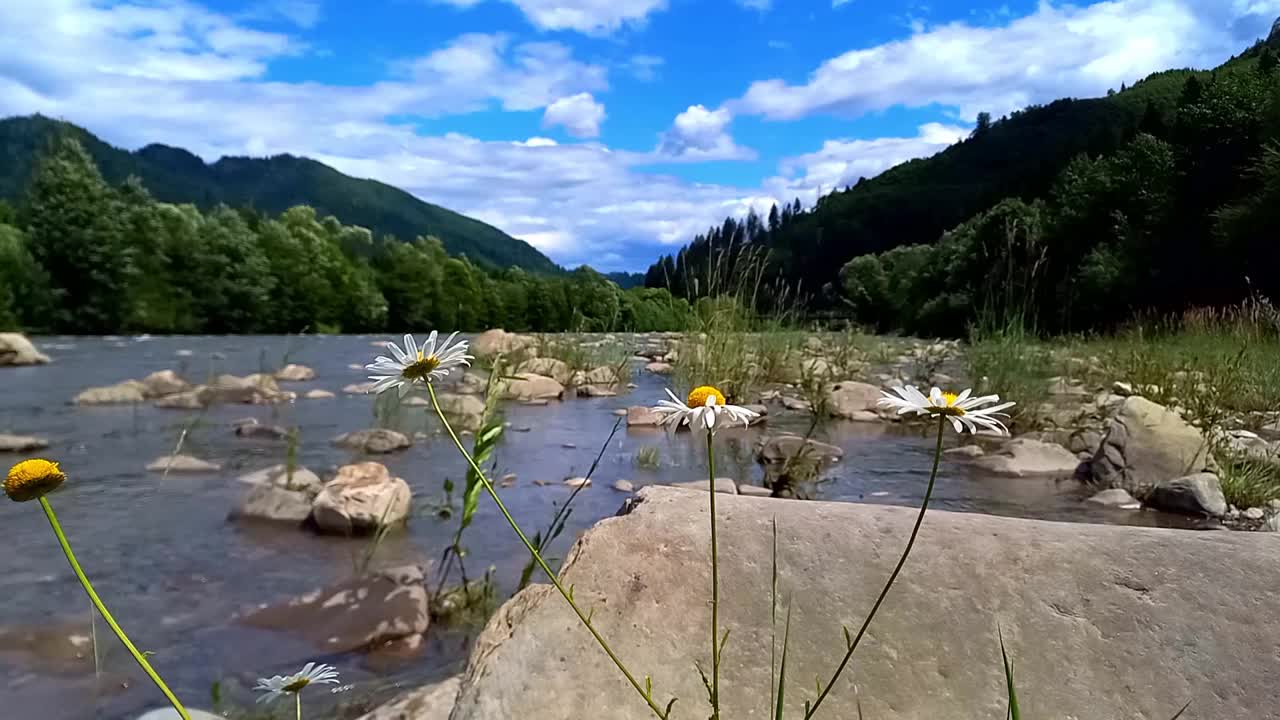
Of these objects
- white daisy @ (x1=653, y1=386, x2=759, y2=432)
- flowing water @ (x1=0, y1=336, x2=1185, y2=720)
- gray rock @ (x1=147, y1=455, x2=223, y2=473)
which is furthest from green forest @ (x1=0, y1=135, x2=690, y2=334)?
white daisy @ (x1=653, y1=386, x2=759, y2=432)

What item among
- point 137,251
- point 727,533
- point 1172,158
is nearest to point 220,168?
point 137,251

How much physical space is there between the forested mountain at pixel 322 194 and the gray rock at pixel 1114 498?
115525mm

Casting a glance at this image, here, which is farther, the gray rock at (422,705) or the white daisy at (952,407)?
the gray rock at (422,705)

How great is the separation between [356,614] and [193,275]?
32.4m

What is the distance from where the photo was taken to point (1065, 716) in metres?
1.27

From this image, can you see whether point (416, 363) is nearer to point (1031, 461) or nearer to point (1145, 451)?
point (1145, 451)

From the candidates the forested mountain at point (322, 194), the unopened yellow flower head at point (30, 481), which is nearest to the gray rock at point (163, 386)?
the unopened yellow flower head at point (30, 481)

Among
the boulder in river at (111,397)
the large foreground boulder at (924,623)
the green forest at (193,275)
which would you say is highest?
the green forest at (193,275)

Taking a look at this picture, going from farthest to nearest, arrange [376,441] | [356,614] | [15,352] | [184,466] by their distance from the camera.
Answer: [15,352] < [376,441] < [184,466] < [356,614]

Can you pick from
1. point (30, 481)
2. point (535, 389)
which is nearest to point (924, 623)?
point (30, 481)

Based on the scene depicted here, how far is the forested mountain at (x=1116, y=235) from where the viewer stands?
52.9 ft

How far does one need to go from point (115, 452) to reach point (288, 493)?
240 cm

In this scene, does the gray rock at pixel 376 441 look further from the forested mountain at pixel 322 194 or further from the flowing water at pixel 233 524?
the forested mountain at pixel 322 194

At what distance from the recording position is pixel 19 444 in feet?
18.1
